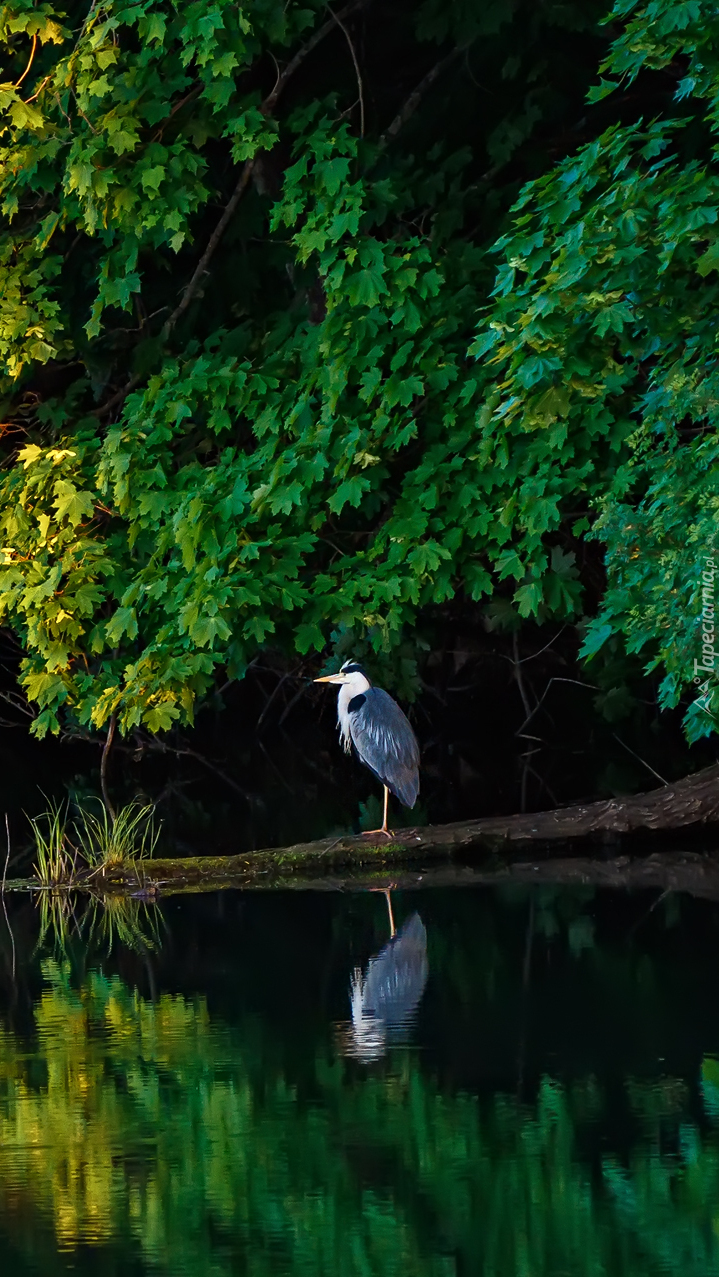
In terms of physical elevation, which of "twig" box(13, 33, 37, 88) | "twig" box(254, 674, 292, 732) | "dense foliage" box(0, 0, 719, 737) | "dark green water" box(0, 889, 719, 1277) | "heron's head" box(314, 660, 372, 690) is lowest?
"twig" box(254, 674, 292, 732)

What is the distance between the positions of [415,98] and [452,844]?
4.60m

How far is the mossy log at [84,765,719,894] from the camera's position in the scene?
9203mm

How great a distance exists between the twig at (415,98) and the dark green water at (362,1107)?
208 inches

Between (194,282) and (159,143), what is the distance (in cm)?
141

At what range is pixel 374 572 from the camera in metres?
10.5

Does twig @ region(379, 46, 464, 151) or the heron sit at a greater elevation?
twig @ region(379, 46, 464, 151)

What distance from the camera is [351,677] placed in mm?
11250

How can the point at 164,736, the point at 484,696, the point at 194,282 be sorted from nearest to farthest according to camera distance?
the point at 194,282, the point at 164,736, the point at 484,696

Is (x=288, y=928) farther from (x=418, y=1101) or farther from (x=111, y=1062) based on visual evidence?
(x=418, y=1101)

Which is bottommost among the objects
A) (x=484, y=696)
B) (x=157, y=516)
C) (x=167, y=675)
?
(x=484, y=696)

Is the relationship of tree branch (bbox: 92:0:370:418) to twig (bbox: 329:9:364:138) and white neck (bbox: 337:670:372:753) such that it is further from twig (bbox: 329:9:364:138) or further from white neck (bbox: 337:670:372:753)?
white neck (bbox: 337:670:372:753)

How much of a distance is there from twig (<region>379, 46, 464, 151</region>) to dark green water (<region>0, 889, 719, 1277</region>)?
5.29m

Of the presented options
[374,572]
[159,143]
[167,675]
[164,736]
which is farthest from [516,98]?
[164,736]

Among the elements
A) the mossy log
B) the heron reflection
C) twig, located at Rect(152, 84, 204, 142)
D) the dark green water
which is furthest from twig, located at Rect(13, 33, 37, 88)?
the heron reflection
